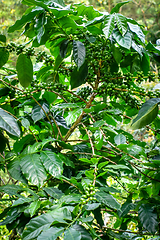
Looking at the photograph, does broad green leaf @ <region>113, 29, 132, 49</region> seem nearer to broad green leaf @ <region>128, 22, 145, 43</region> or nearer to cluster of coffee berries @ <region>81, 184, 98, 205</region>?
broad green leaf @ <region>128, 22, 145, 43</region>

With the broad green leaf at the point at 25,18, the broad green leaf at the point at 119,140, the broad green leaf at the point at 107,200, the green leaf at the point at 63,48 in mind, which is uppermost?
the broad green leaf at the point at 25,18

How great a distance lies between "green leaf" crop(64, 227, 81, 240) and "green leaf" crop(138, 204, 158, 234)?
17.8 inches

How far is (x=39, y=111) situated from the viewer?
653 mm

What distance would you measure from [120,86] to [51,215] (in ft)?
1.56

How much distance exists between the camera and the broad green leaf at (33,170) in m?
0.47

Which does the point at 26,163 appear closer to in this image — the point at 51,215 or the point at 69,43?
the point at 51,215

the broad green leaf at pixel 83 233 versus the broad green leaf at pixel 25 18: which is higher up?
the broad green leaf at pixel 25 18

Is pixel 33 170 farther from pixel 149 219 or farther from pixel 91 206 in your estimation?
pixel 149 219

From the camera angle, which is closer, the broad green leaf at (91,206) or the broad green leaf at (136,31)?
the broad green leaf at (91,206)

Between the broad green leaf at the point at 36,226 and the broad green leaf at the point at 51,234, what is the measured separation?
0.06 feet

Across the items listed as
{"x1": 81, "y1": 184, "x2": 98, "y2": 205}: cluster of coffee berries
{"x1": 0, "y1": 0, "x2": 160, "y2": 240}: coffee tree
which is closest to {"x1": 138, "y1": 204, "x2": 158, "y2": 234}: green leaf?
{"x1": 0, "y1": 0, "x2": 160, "y2": 240}: coffee tree

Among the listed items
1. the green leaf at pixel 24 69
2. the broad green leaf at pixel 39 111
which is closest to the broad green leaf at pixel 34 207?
the broad green leaf at pixel 39 111

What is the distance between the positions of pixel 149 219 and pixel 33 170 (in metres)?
0.45

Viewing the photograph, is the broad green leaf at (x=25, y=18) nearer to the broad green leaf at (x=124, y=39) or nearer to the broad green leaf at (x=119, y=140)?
the broad green leaf at (x=124, y=39)
